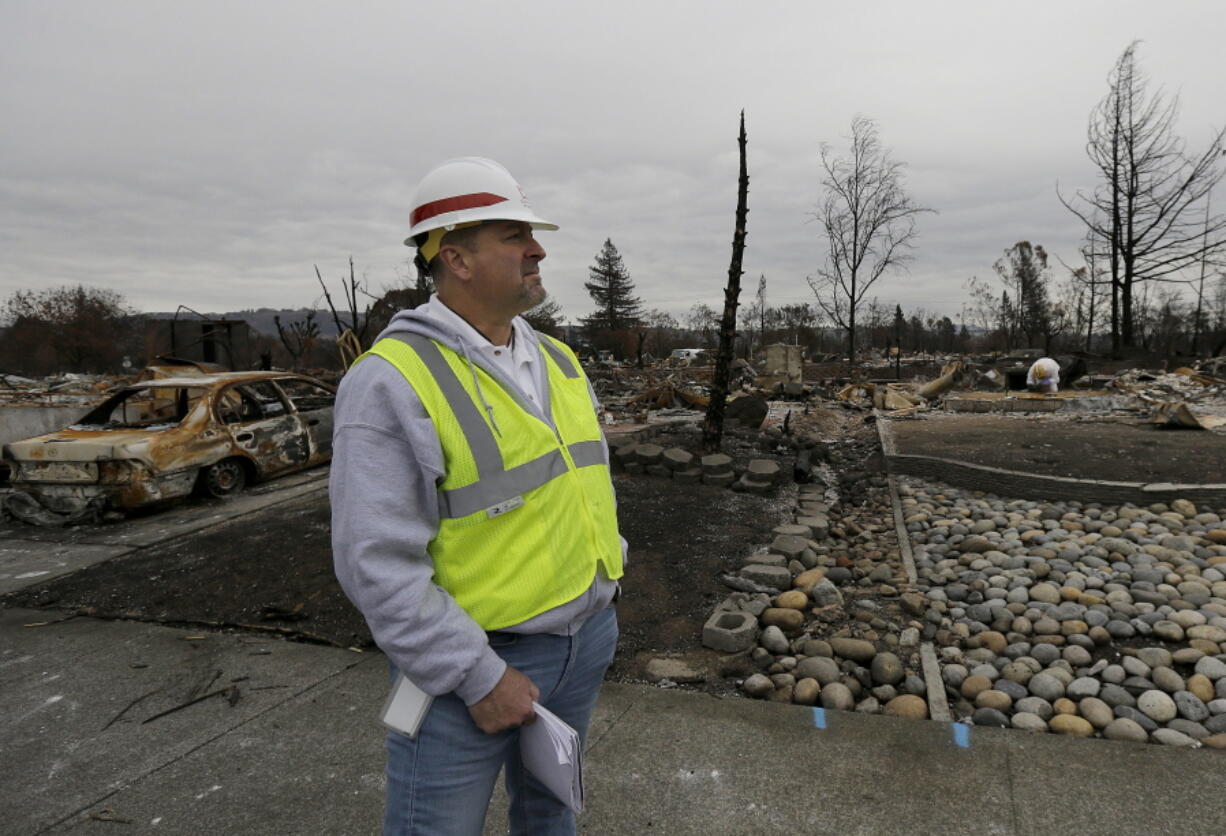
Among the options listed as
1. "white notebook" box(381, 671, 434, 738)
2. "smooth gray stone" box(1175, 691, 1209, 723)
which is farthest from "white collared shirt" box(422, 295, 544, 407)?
"smooth gray stone" box(1175, 691, 1209, 723)

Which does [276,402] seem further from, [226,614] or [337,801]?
[337,801]

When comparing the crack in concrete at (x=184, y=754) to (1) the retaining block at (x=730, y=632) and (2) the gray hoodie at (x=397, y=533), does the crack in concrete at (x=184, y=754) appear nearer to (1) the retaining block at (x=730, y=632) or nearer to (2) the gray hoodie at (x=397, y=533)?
(1) the retaining block at (x=730, y=632)

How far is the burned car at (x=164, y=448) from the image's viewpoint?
6.70 meters

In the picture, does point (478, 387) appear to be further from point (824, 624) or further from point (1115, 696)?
point (1115, 696)

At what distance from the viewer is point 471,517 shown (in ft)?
4.50

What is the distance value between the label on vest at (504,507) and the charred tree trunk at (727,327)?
717cm

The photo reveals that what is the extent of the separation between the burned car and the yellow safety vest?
691 centimetres

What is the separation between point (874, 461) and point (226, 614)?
7.99 m

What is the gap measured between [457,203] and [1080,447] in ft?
30.3

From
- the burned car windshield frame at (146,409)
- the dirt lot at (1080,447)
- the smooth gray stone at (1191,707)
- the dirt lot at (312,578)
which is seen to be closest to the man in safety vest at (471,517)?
the dirt lot at (312,578)

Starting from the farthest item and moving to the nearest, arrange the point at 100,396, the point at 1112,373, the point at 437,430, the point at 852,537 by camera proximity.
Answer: the point at 1112,373 < the point at 100,396 < the point at 852,537 < the point at 437,430

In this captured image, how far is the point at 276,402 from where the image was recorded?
8.60 m

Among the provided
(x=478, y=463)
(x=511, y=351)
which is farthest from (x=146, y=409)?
(x=478, y=463)

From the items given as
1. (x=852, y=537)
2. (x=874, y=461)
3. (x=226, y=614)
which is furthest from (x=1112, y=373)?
(x=226, y=614)
